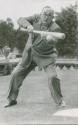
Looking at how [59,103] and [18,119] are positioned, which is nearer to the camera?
[18,119]

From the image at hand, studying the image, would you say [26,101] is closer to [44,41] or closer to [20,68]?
[20,68]

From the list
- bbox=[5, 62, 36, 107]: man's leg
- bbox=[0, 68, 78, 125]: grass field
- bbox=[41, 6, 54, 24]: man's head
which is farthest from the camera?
bbox=[5, 62, 36, 107]: man's leg

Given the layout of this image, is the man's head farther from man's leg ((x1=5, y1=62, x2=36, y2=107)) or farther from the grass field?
the grass field

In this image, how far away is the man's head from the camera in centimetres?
633

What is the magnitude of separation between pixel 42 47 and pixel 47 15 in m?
0.44

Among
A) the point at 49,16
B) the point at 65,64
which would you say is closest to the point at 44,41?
the point at 49,16

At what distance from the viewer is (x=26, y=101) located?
6906 mm

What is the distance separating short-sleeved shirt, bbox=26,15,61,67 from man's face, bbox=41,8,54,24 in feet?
0.18

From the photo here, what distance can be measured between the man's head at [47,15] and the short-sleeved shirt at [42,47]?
0.18 feet

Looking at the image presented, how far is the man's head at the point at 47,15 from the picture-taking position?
20.8 feet

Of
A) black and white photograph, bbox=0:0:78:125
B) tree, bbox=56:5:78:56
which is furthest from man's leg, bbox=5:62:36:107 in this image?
tree, bbox=56:5:78:56

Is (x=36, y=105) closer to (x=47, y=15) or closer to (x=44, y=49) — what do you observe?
(x=44, y=49)

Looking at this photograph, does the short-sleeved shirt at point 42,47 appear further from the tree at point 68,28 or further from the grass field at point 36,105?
the tree at point 68,28

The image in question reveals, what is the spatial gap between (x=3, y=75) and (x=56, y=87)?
5.25 m
